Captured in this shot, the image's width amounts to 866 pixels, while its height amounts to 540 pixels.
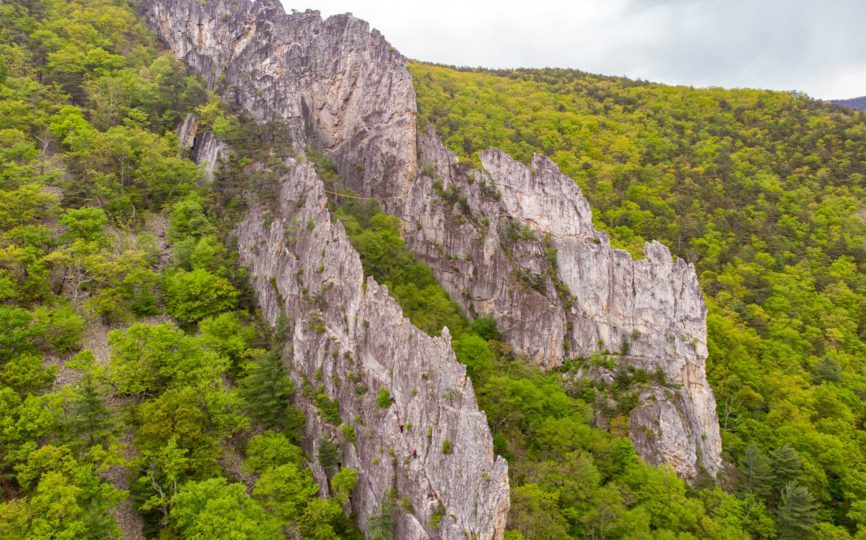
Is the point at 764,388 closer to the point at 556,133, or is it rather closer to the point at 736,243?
the point at 736,243

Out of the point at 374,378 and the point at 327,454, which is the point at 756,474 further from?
the point at 327,454

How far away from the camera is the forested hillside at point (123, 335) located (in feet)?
69.2

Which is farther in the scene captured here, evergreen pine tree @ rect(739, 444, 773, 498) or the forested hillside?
evergreen pine tree @ rect(739, 444, 773, 498)

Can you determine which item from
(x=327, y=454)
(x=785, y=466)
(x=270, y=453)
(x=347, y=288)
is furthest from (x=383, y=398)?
(x=785, y=466)

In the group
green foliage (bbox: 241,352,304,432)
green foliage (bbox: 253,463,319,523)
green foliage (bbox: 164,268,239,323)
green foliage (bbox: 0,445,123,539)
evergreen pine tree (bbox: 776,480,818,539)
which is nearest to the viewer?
green foliage (bbox: 0,445,123,539)

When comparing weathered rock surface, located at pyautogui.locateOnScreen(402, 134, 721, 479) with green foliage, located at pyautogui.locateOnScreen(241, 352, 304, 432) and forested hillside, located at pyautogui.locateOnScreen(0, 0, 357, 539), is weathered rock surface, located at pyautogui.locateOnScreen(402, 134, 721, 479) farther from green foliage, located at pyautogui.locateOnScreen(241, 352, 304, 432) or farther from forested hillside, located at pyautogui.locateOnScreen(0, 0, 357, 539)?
forested hillside, located at pyautogui.locateOnScreen(0, 0, 357, 539)

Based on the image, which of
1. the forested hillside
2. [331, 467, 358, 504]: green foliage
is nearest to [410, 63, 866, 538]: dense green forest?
[331, 467, 358, 504]: green foliage

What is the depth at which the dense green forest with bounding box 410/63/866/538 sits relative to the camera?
3603 cm

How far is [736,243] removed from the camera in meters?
61.3

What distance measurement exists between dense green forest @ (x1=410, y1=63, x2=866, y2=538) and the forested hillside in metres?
31.1

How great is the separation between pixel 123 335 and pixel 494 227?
106ft

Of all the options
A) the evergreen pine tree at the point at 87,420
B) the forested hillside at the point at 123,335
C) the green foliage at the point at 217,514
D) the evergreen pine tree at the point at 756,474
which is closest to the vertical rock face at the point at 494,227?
the evergreen pine tree at the point at 756,474

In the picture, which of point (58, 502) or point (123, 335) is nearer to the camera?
point (58, 502)

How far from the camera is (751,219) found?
65.5m
